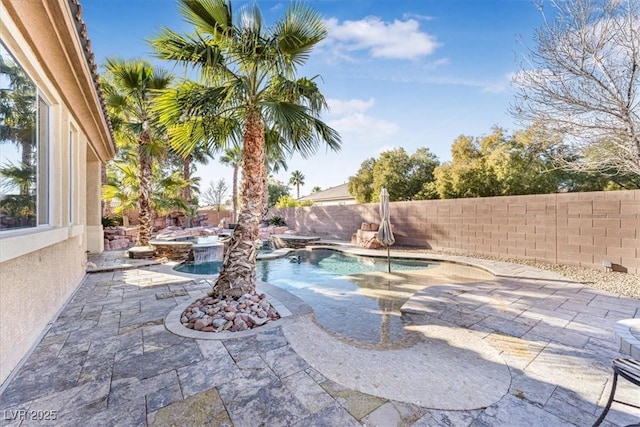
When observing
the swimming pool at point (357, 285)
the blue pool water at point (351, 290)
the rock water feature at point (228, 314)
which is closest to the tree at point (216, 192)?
the swimming pool at point (357, 285)

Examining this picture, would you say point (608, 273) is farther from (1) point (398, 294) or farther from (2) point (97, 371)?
(2) point (97, 371)

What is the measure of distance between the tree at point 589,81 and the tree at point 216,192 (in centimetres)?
3380

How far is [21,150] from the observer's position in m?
3.20

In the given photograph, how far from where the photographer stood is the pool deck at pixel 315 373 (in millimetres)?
2275

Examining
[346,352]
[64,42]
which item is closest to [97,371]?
[346,352]

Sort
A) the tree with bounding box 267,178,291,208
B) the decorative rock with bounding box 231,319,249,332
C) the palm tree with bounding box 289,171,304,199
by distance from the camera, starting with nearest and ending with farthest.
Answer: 1. the decorative rock with bounding box 231,319,249,332
2. the tree with bounding box 267,178,291,208
3. the palm tree with bounding box 289,171,304,199

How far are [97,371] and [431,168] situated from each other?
68.9 ft

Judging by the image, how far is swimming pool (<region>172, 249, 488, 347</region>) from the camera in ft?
15.4

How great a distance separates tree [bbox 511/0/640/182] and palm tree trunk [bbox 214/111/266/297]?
8.28 meters

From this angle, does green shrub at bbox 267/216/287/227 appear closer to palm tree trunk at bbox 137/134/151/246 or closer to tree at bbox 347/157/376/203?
tree at bbox 347/157/376/203

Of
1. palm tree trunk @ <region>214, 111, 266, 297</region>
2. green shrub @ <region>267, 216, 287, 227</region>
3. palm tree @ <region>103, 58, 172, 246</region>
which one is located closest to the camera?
palm tree trunk @ <region>214, 111, 266, 297</region>

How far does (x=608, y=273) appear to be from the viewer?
7125mm

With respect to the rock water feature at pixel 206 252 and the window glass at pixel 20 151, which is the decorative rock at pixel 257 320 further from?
the rock water feature at pixel 206 252

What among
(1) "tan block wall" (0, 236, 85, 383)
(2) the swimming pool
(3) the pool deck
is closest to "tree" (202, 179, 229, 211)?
(2) the swimming pool
